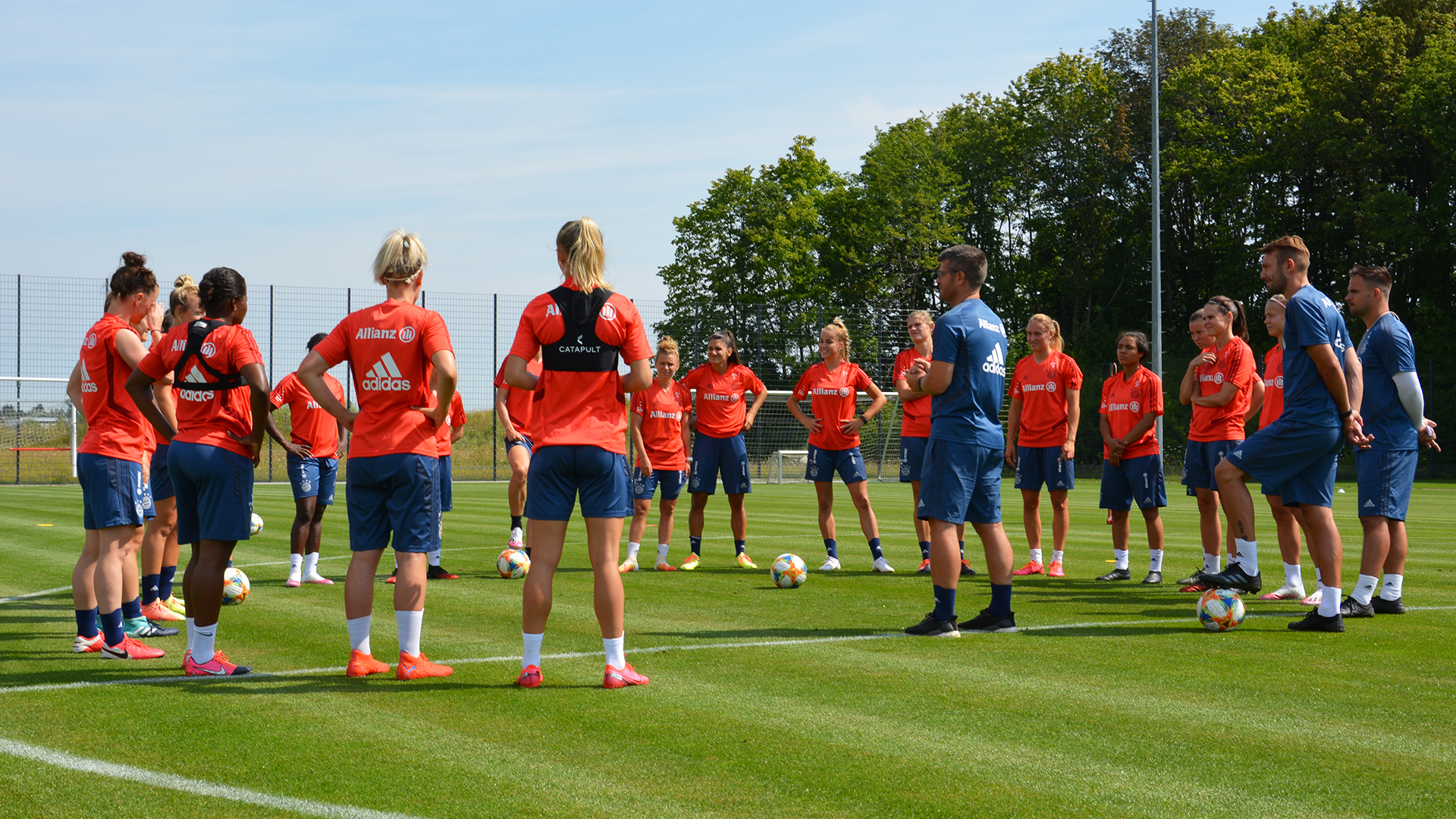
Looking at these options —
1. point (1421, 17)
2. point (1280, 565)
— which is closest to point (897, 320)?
point (1421, 17)

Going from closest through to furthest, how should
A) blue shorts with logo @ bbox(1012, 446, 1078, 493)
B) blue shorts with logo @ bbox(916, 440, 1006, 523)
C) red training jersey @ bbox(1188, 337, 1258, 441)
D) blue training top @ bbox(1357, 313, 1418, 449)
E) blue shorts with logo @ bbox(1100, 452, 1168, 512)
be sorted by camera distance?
blue shorts with logo @ bbox(916, 440, 1006, 523)
blue training top @ bbox(1357, 313, 1418, 449)
red training jersey @ bbox(1188, 337, 1258, 441)
blue shorts with logo @ bbox(1100, 452, 1168, 512)
blue shorts with logo @ bbox(1012, 446, 1078, 493)

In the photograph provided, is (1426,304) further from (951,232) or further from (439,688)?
(439,688)

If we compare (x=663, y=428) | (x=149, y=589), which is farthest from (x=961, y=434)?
(x=149, y=589)

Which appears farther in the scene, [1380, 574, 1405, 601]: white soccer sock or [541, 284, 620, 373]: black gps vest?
[1380, 574, 1405, 601]: white soccer sock

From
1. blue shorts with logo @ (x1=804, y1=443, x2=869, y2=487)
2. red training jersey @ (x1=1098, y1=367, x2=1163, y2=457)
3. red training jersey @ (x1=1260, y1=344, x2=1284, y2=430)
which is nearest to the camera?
red training jersey @ (x1=1260, y1=344, x2=1284, y2=430)

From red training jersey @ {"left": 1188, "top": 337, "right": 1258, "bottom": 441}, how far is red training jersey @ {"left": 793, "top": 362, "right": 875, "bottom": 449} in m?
3.14

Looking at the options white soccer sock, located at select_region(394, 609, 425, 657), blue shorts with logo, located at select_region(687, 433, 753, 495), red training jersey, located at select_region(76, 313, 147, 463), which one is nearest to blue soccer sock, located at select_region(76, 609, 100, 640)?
red training jersey, located at select_region(76, 313, 147, 463)

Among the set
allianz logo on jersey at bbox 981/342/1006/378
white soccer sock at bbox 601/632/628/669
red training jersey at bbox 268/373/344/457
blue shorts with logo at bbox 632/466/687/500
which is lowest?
white soccer sock at bbox 601/632/628/669

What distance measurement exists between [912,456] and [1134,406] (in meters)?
2.24

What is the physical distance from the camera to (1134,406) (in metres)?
10.7

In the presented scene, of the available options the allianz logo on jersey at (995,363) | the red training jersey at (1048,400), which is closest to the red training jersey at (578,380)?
the allianz logo on jersey at (995,363)

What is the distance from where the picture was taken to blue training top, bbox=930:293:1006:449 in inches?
275

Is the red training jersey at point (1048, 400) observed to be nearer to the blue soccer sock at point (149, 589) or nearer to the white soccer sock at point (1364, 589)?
the white soccer sock at point (1364, 589)

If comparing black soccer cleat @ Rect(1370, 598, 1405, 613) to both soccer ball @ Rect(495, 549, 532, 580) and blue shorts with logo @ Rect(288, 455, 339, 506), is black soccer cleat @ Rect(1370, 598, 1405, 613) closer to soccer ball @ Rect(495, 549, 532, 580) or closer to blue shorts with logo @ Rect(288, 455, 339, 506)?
soccer ball @ Rect(495, 549, 532, 580)
